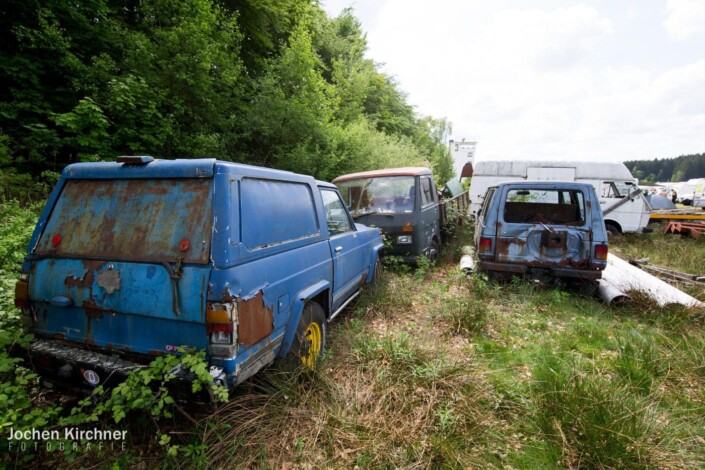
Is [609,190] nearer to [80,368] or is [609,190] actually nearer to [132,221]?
[132,221]

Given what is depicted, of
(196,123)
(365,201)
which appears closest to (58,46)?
(196,123)

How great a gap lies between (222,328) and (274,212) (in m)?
1.02

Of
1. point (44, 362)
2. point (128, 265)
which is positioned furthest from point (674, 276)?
point (44, 362)

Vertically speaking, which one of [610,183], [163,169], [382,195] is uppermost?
[610,183]

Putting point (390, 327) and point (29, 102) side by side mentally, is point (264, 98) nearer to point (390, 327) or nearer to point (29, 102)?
point (29, 102)

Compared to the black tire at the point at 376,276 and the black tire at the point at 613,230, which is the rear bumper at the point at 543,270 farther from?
the black tire at the point at 613,230

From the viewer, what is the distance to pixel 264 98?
9539 millimetres

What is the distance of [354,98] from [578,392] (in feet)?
53.5

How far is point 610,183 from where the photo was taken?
997 cm

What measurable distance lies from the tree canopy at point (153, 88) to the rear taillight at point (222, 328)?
5736 mm

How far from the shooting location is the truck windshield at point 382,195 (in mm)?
6527

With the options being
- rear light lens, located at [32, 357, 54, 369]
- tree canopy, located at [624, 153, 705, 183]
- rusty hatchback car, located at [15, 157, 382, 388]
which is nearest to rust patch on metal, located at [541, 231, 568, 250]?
rusty hatchback car, located at [15, 157, 382, 388]

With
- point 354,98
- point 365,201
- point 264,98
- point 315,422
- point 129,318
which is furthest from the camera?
point 354,98

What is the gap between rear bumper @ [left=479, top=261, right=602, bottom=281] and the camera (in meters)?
4.74
